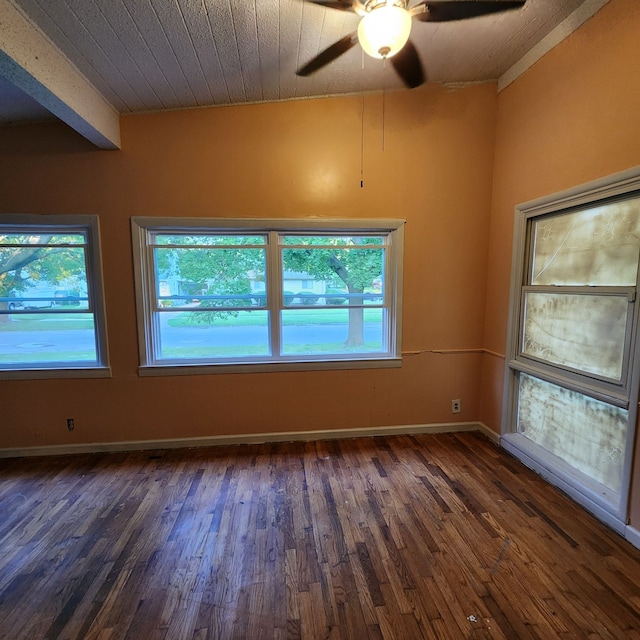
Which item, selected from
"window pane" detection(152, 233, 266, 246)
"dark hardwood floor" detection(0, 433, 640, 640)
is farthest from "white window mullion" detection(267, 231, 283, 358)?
"dark hardwood floor" detection(0, 433, 640, 640)

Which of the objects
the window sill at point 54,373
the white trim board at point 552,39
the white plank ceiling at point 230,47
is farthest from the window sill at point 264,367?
the white trim board at point 552,39

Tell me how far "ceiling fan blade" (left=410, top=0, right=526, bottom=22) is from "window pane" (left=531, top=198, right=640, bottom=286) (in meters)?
1.27

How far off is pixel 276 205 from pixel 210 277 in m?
0.87

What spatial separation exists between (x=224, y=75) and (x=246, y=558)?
10.2 ft

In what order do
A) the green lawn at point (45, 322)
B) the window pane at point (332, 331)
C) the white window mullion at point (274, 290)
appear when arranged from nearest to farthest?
the green lawn at point (45, 322), the white window mullion at point (274, 290), the window pane at point (332, 331)

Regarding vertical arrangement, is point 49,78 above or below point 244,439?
above

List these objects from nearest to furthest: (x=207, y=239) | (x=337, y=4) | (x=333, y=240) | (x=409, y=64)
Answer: (x=337, y=4), (x=409, y=64), (x=207, y=239), (x=333, y=240)

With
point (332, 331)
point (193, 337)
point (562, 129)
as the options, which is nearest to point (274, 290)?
point (332, 331)

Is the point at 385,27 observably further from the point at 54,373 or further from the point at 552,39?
the point at 54,373

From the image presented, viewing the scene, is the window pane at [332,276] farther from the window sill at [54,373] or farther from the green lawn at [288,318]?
the window sill at [54,373]

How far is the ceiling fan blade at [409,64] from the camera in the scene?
1873 mm

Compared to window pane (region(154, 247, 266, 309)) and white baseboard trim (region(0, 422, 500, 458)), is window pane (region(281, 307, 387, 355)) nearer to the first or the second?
window pane (region(154, 247, 266, 309))

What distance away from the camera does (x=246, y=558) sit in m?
1.65

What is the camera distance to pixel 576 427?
2.20 meters
